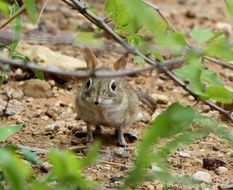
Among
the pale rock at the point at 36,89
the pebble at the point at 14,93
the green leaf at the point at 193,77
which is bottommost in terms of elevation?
the pebble at the point at 14,93

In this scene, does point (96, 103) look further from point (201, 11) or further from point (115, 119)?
point (201, 11)

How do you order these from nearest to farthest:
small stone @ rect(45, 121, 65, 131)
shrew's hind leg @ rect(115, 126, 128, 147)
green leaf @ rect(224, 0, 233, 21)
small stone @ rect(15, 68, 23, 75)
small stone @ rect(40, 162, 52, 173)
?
green leaf @ rect(224, 0, 233, 21), small stone @ rect(40, 162, 52, 173), shrew's hind leg @ rect(115, 126, 128, 147), small stone @ rect(45, 121, 65, 131), small stone @ rect(15, 68, 23, 75)

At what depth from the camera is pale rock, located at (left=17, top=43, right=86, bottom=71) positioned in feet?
19.1

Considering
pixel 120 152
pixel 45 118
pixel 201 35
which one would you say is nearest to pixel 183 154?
pixel 120 152

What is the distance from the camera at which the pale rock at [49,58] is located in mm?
5816

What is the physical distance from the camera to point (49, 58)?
5.88m

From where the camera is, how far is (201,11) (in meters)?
8.55

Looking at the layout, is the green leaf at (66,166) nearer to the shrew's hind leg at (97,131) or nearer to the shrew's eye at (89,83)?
the shrew's eye at (89,83)

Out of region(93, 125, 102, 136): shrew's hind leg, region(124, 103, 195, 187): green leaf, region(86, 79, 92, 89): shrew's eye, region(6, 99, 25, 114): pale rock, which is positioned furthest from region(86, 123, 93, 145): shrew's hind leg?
region(124, 103, 195, 187): green leaf

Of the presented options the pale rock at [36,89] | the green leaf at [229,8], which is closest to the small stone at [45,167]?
the green leaf at [229,8]

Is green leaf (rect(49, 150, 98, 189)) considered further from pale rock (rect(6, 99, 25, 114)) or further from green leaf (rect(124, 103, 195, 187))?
pale rock (rect(6, 99, 25, 114))

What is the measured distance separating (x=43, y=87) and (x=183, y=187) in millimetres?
1984

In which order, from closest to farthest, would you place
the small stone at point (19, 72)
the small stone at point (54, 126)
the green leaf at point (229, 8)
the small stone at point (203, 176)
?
the green leaf at point (229, 8)
the small stone at point (203, 176)
the small stone at point (54, 126)
the small stone at point (19, 72)

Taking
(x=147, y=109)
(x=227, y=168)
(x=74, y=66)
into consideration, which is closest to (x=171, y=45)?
(x=227, y=168)
